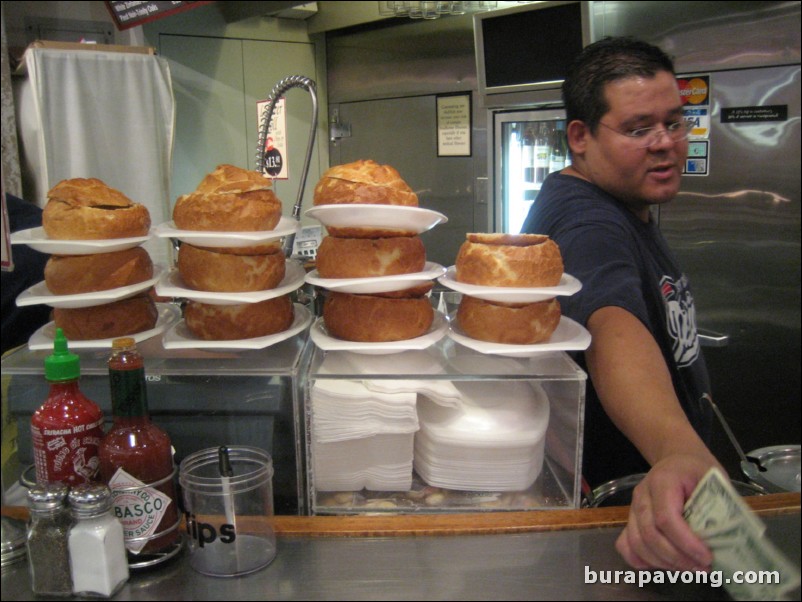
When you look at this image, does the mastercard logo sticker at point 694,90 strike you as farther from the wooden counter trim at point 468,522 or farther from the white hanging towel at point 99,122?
the white hanging towel at point 99,122

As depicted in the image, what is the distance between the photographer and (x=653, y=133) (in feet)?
4.50

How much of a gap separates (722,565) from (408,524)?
1.32ft

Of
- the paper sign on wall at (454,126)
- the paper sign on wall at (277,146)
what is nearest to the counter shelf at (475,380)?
the paper sign on wall at (277,146)

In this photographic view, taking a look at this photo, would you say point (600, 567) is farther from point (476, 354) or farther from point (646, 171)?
point (646, 171)

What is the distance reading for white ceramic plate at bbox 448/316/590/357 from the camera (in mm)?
988

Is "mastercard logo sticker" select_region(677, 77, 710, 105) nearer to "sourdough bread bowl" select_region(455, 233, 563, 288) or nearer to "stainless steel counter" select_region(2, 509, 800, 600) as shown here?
"sourdough bread bowl" select_region(455, 233, 563, 288)

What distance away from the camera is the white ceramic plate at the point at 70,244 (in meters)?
0.98

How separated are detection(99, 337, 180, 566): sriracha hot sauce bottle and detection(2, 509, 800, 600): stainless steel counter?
0.15 feet

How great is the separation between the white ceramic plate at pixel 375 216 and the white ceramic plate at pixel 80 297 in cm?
31

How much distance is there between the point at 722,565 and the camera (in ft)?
2.35

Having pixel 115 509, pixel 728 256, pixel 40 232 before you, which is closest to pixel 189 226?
pixel 40 232

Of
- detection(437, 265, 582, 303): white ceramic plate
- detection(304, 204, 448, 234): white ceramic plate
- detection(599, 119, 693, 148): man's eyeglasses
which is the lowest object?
detection(437, 265, 582, 303): white ceramic plate

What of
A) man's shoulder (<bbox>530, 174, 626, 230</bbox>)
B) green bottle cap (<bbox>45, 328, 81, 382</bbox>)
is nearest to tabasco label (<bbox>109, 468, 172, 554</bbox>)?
green bottle cap (<bbox>45, 328, 81, 382</bbox>)

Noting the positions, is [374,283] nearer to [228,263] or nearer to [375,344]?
[375,344]
